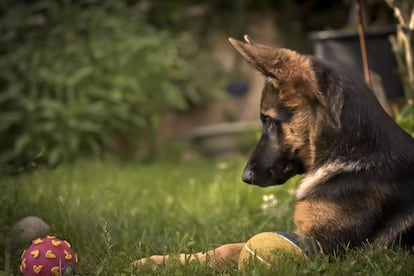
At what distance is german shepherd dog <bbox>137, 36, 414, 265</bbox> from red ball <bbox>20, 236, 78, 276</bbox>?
0.35 metres

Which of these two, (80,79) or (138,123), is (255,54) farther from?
(138,123)

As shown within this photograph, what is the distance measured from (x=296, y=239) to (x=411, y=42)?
2.88 meters

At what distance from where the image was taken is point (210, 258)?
3.61m

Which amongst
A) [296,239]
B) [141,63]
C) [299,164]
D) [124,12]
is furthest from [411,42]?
[124,12]

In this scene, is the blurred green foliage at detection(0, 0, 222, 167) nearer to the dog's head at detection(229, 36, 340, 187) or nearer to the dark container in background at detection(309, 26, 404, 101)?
the dark container in background at detection(309, 26, 404, 101)

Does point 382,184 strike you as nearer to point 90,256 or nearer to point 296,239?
point 296,239

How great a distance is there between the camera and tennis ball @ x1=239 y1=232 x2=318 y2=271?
11.0ft

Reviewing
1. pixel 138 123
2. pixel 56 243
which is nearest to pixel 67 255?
pixel 56 243

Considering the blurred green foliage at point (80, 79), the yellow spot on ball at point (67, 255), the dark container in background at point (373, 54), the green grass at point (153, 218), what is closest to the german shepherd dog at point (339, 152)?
the green grass at point (153, 218)

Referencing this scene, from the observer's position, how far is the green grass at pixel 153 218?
334 cm

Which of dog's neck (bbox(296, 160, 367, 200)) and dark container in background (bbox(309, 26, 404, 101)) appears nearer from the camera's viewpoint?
dog's neck (bbox(296, 160, 367, 200))

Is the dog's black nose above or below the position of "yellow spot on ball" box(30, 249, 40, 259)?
above

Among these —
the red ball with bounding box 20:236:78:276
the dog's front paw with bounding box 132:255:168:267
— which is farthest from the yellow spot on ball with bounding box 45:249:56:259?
the dog's front paw with bounding box 132:255:168:267

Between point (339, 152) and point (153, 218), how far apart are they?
198 cm
